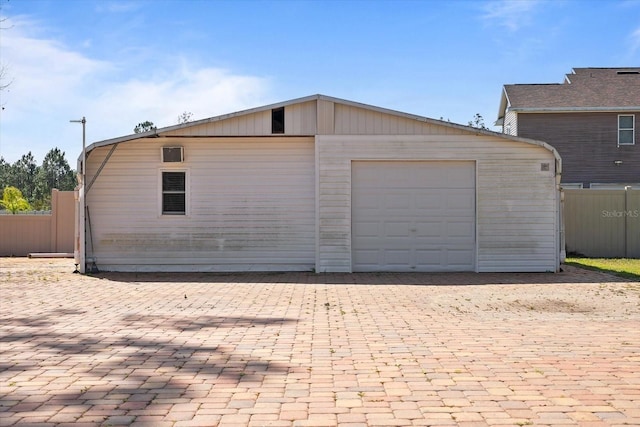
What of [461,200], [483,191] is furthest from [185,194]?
[483,191]

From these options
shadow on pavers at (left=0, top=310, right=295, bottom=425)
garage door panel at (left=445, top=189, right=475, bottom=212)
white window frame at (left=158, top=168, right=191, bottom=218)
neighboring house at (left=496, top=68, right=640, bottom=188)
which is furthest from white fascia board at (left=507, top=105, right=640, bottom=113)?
shadow on pavers at (left=0, top=310, right=295, bottom=425)

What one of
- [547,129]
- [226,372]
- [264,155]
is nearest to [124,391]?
[226,372]

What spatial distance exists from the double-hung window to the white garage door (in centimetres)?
399

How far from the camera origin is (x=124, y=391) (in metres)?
4.93

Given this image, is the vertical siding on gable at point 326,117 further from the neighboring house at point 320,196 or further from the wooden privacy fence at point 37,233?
the wooden privacy fence at point 37,233

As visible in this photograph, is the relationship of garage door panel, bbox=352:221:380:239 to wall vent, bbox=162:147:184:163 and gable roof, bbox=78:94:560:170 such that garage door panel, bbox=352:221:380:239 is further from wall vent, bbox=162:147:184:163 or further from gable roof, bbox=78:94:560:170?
wall vent, bbox=162:147:184:163

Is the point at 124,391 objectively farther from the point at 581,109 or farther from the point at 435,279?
the point at 581,109

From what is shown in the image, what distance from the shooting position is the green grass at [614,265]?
46.0ft

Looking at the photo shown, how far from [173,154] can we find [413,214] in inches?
226

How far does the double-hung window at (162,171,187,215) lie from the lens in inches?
578

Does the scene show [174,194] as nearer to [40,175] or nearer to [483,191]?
[483,191]

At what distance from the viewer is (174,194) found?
14688 millimetres

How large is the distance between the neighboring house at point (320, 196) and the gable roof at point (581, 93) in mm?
9534

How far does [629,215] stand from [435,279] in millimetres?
8533
